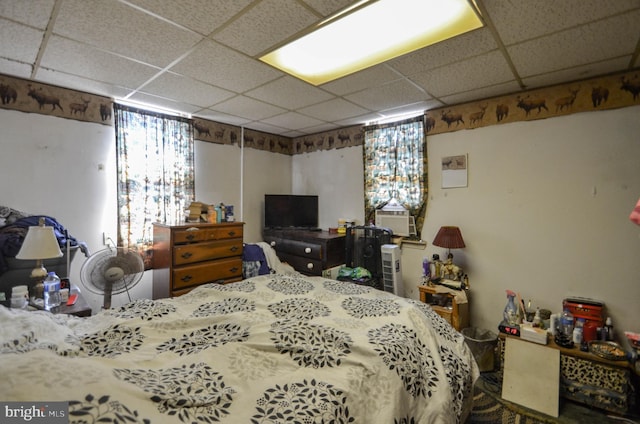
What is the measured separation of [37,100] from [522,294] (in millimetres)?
4635

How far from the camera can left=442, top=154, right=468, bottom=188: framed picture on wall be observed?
2902 millimetres

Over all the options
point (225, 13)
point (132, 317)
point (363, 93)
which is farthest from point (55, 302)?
point (363, 93)

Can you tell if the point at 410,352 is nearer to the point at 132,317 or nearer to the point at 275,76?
the point at 132,317

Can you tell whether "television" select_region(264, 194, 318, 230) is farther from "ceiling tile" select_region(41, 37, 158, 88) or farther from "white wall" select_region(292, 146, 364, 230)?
"ceiling tile" select_region(41, 37, 158, 88)

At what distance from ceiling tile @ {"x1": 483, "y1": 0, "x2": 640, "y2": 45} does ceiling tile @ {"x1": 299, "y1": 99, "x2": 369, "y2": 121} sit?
1.49m

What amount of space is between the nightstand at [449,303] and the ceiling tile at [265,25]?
97.4 inches

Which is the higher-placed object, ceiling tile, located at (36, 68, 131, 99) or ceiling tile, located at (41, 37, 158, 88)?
ceiling tile, located at (36, 68, 131, 99)

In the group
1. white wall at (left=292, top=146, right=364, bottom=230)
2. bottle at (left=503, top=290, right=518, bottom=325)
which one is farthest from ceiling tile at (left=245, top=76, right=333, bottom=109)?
bottle at (left=503, top=290, right=518, bottom=325)

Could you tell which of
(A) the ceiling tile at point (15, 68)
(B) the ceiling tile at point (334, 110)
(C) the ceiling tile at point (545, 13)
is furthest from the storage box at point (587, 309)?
(A) the ceiling tile at point (15, 68)

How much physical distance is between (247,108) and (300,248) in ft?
5.70

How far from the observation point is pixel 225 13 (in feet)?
4.88

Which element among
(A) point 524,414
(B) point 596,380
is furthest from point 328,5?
(B) point 596,380

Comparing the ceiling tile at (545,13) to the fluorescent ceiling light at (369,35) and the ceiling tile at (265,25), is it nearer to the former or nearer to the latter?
the fluorescent ceiling light at (369,35)

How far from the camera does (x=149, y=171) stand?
301 cm
